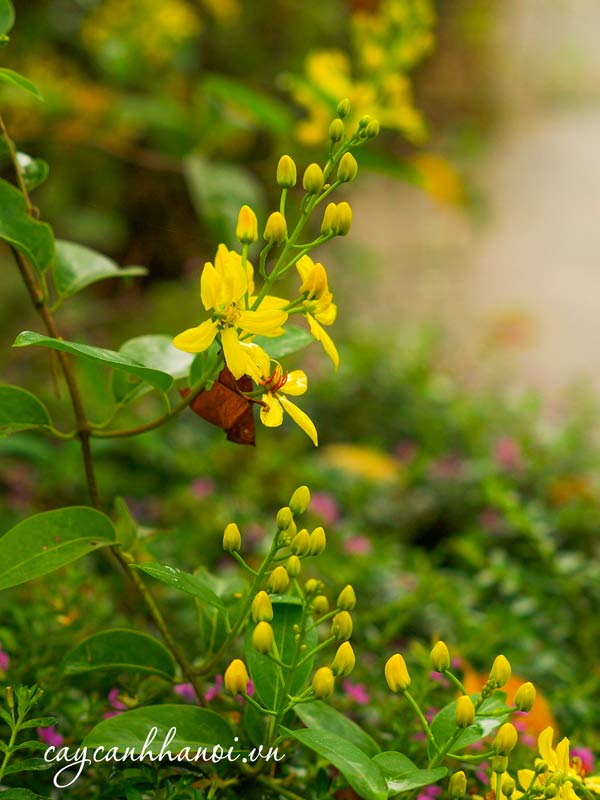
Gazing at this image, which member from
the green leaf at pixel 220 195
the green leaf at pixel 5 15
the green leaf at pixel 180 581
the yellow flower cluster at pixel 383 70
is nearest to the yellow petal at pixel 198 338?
the green leaf at pixel 180 581

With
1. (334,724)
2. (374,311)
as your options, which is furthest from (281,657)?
(374,311)

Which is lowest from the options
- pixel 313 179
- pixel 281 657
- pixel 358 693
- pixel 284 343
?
pixel 358 693

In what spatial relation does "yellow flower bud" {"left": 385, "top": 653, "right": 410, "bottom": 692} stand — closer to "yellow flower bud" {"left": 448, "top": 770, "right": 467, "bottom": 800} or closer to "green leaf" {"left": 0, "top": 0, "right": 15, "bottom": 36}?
"yellow flower bud" {"left": 448, "top": 770, "right": 467, "bottom": 800}

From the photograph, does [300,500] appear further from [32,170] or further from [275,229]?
[32,170]

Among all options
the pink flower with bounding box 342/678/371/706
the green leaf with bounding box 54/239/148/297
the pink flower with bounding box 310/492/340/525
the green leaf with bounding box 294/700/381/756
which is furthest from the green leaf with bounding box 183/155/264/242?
the green leaf with bounding box 294/700/381/756

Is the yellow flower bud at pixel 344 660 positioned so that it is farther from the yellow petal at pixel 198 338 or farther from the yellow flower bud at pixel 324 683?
the yellow petal at pixel 198 338

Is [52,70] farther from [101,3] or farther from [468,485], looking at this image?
[468,485]

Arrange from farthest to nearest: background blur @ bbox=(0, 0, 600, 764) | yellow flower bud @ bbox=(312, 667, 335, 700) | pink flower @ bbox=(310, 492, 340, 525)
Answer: pink flower @ bbox=(310, 492, 340, 525) → background blur @ bbox=(0, 0, 600, 764) → yellow flower bud @ bbox=(312, 667, 335, 700)
